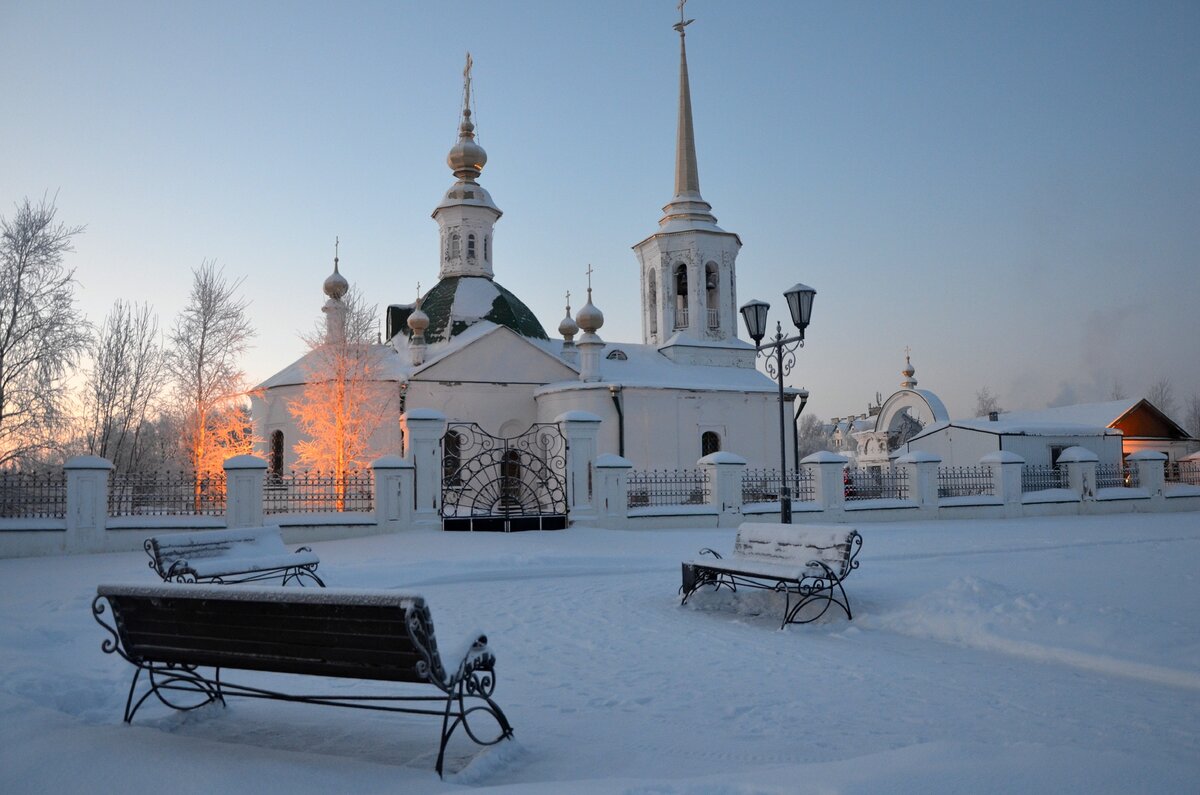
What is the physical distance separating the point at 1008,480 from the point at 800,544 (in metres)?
14.5

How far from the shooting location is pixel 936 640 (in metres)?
6.80

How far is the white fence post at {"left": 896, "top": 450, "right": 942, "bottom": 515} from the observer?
19016 mm

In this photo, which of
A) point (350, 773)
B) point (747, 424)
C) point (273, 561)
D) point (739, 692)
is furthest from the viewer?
point (747, 424)

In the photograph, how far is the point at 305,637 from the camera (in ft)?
12.9

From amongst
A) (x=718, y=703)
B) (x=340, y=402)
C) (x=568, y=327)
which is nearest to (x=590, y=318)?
(x=568, y=327)

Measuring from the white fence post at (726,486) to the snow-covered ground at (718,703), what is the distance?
706 cm

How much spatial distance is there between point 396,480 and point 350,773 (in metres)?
11.2

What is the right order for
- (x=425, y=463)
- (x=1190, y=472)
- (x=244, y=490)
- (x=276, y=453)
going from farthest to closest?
1. (x=1190, y=472)
2. (x=276, y=453)
3. (x=425, y=463)
4. (x=244, y=490)

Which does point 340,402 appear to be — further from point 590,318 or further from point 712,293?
point 712,293

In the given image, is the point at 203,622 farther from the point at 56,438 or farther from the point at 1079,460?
the point at 1079,460

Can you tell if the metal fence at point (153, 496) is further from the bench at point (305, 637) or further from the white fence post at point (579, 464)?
the bench at point (305, 637)

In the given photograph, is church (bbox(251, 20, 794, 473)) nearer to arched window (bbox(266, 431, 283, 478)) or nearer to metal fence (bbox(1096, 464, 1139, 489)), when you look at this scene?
arched window (bbox(266, 431, 283, 478))

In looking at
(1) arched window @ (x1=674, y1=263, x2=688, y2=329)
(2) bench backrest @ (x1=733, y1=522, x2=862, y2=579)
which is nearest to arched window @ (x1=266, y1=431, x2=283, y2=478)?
(1) arched window @ (x1=674, y1=263, x2=688, y2=329)

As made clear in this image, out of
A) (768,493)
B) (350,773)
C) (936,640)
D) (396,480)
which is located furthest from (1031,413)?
(350,773)
